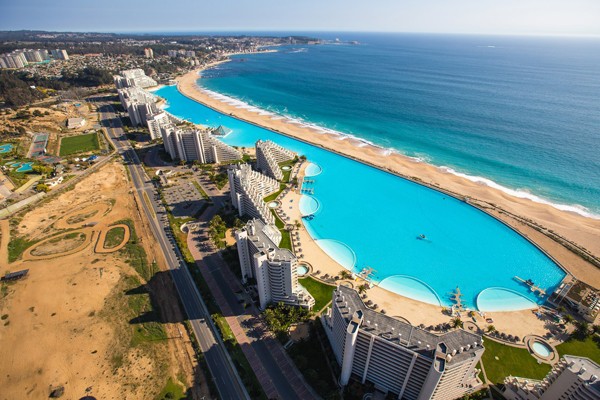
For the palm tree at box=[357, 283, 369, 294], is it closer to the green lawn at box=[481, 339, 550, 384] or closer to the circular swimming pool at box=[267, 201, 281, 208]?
the green lawn at box=[481, 339, 550, 384]

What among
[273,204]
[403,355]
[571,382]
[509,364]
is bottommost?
[509,364]

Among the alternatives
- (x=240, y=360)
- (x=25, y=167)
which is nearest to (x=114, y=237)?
(x=240, y=360)

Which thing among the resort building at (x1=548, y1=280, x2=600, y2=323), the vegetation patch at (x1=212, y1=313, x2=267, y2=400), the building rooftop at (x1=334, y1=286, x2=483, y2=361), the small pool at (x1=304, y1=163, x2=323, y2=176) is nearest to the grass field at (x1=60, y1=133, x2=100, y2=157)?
the small pool at (x1=304, y1=163, x2=323, y2=176)

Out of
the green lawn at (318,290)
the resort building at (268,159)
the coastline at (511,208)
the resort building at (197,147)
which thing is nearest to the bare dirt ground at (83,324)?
the green lawn at (318,290)

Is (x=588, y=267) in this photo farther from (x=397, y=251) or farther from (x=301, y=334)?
(x=301, y=334)

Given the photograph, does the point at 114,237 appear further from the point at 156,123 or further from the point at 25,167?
the point at 156,123

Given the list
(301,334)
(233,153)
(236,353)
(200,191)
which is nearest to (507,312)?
(301,334)
